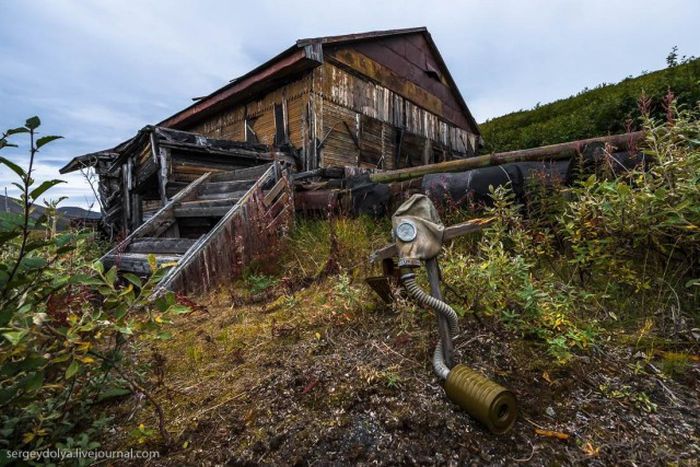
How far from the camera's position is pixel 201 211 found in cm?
416

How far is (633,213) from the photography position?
1.91m

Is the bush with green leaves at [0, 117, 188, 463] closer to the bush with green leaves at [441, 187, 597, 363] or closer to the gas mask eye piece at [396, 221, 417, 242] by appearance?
the gas mask eye piece at [396, 221, 417, 242]

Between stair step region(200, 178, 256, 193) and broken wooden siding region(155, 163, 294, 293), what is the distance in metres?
0.25

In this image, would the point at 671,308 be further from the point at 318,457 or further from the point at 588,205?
the point at 318,457

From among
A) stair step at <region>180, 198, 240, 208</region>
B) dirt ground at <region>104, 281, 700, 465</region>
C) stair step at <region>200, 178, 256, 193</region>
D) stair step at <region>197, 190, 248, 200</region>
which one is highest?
stair step at <region>200, 178, 256, 193</region>

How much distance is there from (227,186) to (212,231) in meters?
1.47

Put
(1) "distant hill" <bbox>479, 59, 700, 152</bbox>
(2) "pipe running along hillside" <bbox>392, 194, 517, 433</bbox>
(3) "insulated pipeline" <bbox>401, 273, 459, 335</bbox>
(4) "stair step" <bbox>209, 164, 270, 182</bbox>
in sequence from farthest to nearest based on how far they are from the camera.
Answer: (1) "distant hill" <bbox>479, 59, 700, 152</bbox> → (4) "stair step" <bbox>209, 164, 270, 182</bbox> → (3) "insulated pipeline" <bbox>401, 273, 459, 335</bbox> → (2) "pipe running along hillside" <bbox>392, 194, 517, 433</bbox>

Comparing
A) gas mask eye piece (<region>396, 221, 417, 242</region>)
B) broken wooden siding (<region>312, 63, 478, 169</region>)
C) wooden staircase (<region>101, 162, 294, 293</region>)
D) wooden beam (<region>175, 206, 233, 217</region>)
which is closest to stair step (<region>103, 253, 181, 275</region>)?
wooden staircase (<region>101, 162, 294, 293</region>)

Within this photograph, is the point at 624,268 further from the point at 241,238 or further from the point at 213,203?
the point at 213,203

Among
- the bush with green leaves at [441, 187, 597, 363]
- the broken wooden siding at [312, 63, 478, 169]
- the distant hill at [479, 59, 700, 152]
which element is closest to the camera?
the bush with green leaves at [441, 187, 597, 363]

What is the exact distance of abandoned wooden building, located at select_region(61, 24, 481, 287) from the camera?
4207mm

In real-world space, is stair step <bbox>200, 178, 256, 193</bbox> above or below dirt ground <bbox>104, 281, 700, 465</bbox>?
above

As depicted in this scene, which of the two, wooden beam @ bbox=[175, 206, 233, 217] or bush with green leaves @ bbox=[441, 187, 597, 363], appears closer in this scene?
bush with green leaves @ bbox=[441, 187, 597, 363]

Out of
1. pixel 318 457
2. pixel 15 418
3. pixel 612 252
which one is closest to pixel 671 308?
pixel 612 252
